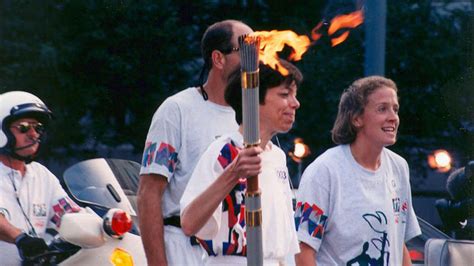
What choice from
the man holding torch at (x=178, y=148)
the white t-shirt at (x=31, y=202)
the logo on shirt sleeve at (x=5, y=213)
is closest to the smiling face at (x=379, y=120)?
the man holding torch at (x=178, y=148)

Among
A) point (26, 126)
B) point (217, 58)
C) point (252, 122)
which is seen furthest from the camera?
Answer: point (26, 126)

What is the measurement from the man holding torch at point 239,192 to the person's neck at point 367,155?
101 cm

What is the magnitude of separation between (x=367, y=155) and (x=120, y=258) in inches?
62.9

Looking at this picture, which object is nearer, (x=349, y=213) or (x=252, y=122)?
(x=252, y=122)

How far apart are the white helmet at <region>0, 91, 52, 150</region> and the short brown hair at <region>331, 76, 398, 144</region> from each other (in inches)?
57.6

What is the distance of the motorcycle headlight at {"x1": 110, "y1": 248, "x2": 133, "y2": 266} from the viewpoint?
20.2 feet

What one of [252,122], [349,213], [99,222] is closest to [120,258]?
[99,222]

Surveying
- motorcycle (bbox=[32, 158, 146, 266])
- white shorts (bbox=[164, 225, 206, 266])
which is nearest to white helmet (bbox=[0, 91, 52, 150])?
motorcycle (bbox=[32, 158, 146, 266])

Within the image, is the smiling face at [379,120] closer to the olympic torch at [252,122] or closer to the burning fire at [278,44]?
the burning fire at [278,44]

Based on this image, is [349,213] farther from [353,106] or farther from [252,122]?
[252,122]

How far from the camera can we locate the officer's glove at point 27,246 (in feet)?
16.7

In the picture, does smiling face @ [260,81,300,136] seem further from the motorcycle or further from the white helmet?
the white helmet

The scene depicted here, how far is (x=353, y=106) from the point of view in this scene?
18.2ft

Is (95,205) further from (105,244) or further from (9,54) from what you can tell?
(9,54)
